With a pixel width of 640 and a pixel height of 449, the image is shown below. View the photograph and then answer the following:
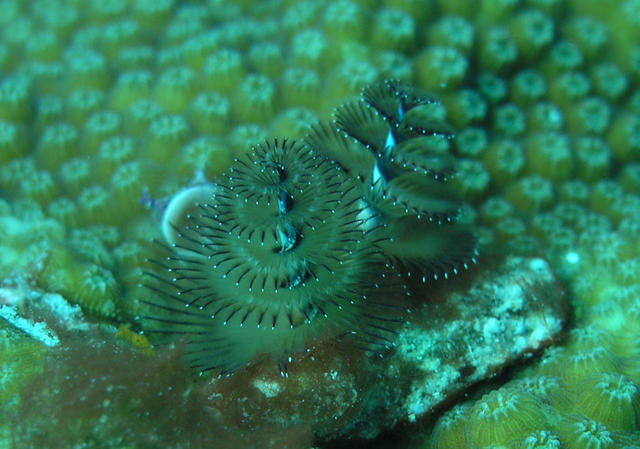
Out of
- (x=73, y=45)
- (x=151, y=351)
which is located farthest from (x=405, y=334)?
(x=73, y=45)

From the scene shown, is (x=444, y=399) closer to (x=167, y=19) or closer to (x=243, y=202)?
(x=243, y=202)

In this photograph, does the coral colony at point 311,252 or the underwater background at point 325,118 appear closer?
the coral colony at point 311,252

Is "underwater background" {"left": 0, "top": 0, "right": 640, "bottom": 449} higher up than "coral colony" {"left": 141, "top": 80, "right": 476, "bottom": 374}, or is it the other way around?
"underwater background" {"left": 0, "top": 0, "right": 640, "bottom": 449}

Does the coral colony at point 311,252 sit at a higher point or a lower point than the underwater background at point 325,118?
lower

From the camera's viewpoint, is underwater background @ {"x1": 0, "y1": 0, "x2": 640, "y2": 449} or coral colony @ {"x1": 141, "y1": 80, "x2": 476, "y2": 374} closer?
coral colony @ {"x1": 141, "y1": 80, "x2": 476, "y2": 374}
